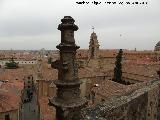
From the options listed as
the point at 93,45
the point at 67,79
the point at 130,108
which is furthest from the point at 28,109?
the point at 67,79

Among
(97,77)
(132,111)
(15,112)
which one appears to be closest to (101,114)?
(132,111)

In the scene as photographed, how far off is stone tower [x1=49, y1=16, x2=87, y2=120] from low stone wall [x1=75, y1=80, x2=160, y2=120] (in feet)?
0.99

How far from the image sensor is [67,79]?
18.2 ft

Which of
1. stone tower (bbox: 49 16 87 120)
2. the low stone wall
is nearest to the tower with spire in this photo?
the low stone wall

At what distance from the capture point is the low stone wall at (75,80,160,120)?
7355 millimetres

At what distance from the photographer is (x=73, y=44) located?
216 inches

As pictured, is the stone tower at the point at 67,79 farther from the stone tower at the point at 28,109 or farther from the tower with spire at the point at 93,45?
the tower with spire at the point at 93,45

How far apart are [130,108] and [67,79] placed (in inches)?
135

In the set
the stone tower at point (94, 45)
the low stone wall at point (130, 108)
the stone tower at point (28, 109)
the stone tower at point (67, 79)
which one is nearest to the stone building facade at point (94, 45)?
the stone tower at point (94, 45)

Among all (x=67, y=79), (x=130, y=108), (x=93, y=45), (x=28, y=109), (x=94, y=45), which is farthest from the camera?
(x=93, y=45)

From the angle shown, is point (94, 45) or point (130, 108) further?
point (94, 45)

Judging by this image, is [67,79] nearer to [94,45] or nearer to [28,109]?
[28,109]

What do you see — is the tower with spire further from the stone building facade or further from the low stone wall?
the low stone wall

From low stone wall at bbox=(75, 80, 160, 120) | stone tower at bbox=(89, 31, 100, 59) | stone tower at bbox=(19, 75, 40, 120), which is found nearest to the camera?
low stone wall at bbox=(75, 80, 160, 120)
